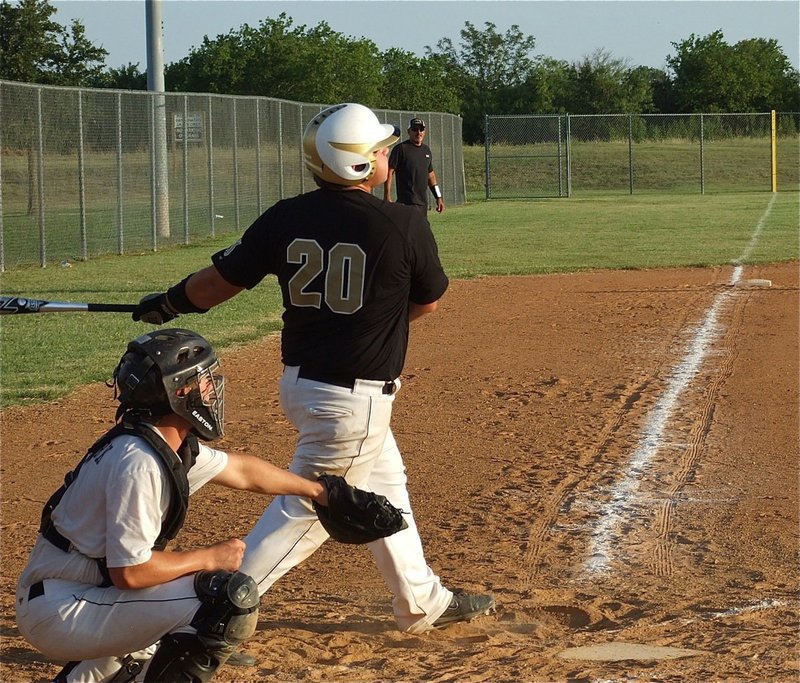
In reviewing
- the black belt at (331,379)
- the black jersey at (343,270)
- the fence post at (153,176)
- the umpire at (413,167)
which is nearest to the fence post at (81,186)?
the fence post at (153,176)

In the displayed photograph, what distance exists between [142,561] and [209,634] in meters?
0.31

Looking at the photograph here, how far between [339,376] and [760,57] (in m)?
59.2

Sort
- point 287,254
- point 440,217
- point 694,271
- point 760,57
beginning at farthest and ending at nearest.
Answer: point 760,57, point 440,217, point 694,271, point 287,254

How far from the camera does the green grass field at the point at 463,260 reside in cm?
1025

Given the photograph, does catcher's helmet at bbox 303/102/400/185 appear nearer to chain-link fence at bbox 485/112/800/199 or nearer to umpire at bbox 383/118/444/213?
umpire at bbox 383/118/444/213

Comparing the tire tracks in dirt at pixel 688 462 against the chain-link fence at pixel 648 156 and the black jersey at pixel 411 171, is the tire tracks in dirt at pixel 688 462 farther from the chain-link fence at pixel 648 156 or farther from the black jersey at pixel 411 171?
the chain-link fence at pixel 648 156

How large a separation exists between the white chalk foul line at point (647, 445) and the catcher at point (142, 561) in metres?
2.13

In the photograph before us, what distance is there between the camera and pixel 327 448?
4.15 m

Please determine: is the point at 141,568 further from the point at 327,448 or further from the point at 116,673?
the point at 327,448

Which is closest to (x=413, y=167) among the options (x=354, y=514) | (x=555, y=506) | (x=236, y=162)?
(x=236, y=162)

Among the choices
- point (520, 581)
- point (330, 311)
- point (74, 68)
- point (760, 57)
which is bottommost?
point (520, 581)

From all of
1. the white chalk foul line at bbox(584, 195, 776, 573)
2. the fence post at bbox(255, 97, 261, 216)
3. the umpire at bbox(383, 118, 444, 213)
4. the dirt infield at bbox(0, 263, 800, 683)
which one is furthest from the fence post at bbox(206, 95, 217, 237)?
the white chalk foul line at bbox(584, 195, 776, 573)

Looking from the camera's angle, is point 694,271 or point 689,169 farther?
point 689,169

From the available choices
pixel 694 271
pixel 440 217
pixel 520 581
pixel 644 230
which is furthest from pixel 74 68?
pixel 520 581
